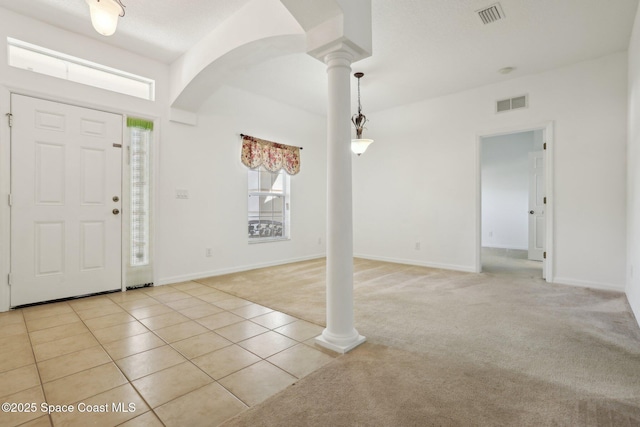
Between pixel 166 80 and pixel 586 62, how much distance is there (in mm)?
5610

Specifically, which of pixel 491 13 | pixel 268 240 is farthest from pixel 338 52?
pixel 268 240

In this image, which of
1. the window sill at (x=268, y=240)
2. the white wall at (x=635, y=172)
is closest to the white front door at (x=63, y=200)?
the window sill at (x=268, y=240)

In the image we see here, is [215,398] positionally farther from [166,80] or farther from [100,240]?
[166,80]

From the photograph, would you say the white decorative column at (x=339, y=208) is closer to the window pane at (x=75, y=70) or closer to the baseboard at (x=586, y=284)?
the window pane at (x=75, y=70)

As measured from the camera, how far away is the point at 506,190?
7438 millimetres

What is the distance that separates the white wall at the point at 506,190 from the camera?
720 centimetres

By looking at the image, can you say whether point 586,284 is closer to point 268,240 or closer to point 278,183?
point 268,240

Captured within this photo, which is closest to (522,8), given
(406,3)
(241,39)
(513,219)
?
(406,3)

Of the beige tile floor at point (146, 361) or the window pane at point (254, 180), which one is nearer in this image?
the beige tile floor at point (146, 361)

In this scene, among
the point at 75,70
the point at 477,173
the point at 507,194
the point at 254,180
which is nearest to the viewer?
the point at 75,70

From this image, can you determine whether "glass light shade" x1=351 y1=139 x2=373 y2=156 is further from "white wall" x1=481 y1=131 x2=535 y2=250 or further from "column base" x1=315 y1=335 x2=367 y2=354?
"white wall" x1=481 y1=131 x2=535 y2=250

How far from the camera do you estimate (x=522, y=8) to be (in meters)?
2.88

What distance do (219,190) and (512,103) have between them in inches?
184

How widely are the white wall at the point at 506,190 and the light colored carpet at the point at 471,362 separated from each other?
3.90m
